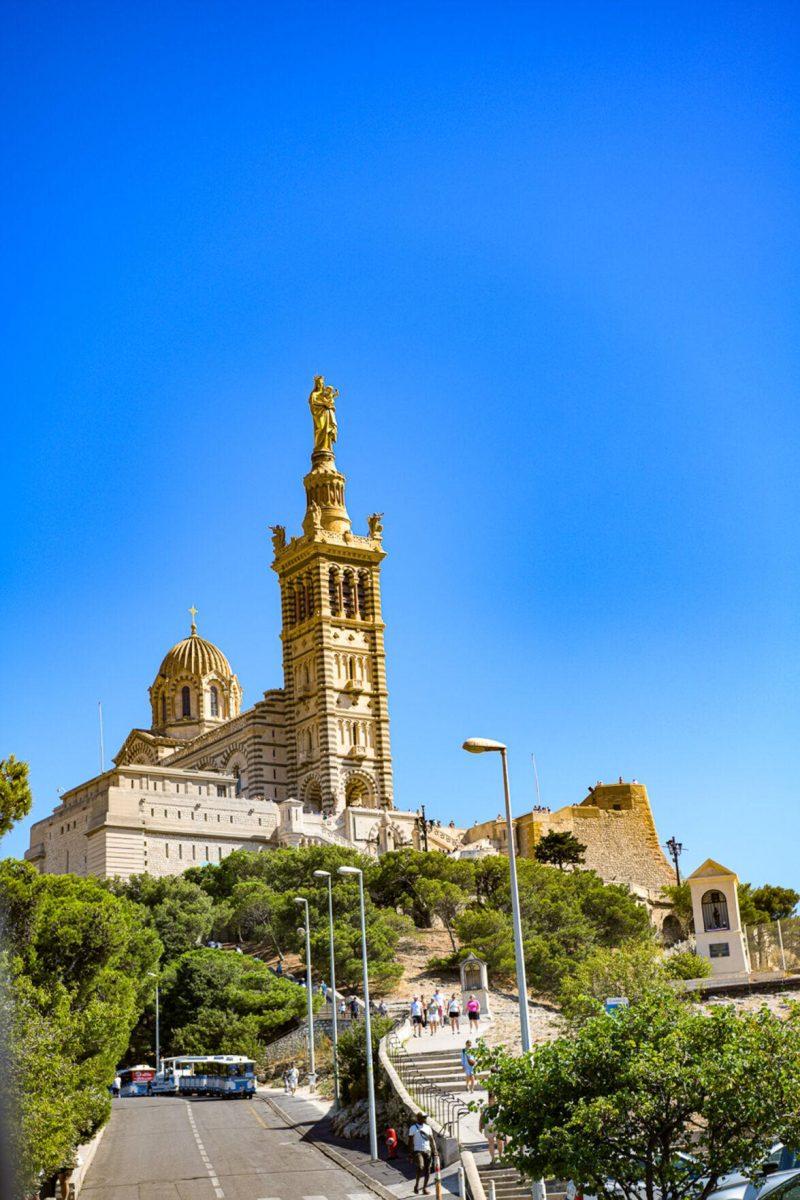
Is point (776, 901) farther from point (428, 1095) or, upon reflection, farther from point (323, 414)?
point (428, 1095)

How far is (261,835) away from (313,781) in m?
8.69

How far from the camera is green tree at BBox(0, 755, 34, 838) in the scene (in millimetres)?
30406

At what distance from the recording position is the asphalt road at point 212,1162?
104 feet

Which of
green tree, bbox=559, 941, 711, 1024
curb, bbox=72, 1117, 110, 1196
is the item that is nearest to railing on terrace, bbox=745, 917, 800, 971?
green tree, bbox=559, 941, 711, 1024

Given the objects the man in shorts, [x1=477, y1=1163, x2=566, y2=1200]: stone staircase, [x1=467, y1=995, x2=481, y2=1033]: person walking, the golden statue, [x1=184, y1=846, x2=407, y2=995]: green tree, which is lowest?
[x1=477, y1=1163, x2=566, y2=1200]: stone staircase

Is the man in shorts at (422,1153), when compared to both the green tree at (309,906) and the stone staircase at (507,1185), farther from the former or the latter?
the green tree at (309,906)

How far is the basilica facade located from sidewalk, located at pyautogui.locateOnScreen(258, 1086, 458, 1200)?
41187 mm

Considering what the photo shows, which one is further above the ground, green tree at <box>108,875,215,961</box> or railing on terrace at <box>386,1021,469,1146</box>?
green tree at <box>108,875,215,961</box>

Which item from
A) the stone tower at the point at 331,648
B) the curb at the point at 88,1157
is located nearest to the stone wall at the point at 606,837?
the stone tower at the point at 331,648

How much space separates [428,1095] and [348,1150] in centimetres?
249

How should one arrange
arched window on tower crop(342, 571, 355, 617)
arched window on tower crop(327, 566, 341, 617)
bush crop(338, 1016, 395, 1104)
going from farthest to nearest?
arched window on tower crop(342, 571, 355, 617) < arched window on tower crop(327, 566, 341, 617) < bush crop(338, 1016, 395, 1104)

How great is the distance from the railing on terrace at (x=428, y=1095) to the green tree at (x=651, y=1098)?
36.2 feet

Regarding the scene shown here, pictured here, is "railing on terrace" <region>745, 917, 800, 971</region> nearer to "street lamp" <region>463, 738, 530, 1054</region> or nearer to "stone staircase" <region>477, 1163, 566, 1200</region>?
"stone staircase" <region>477, 1163, 566, 1200</region>

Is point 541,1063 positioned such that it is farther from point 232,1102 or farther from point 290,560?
point 290,560
